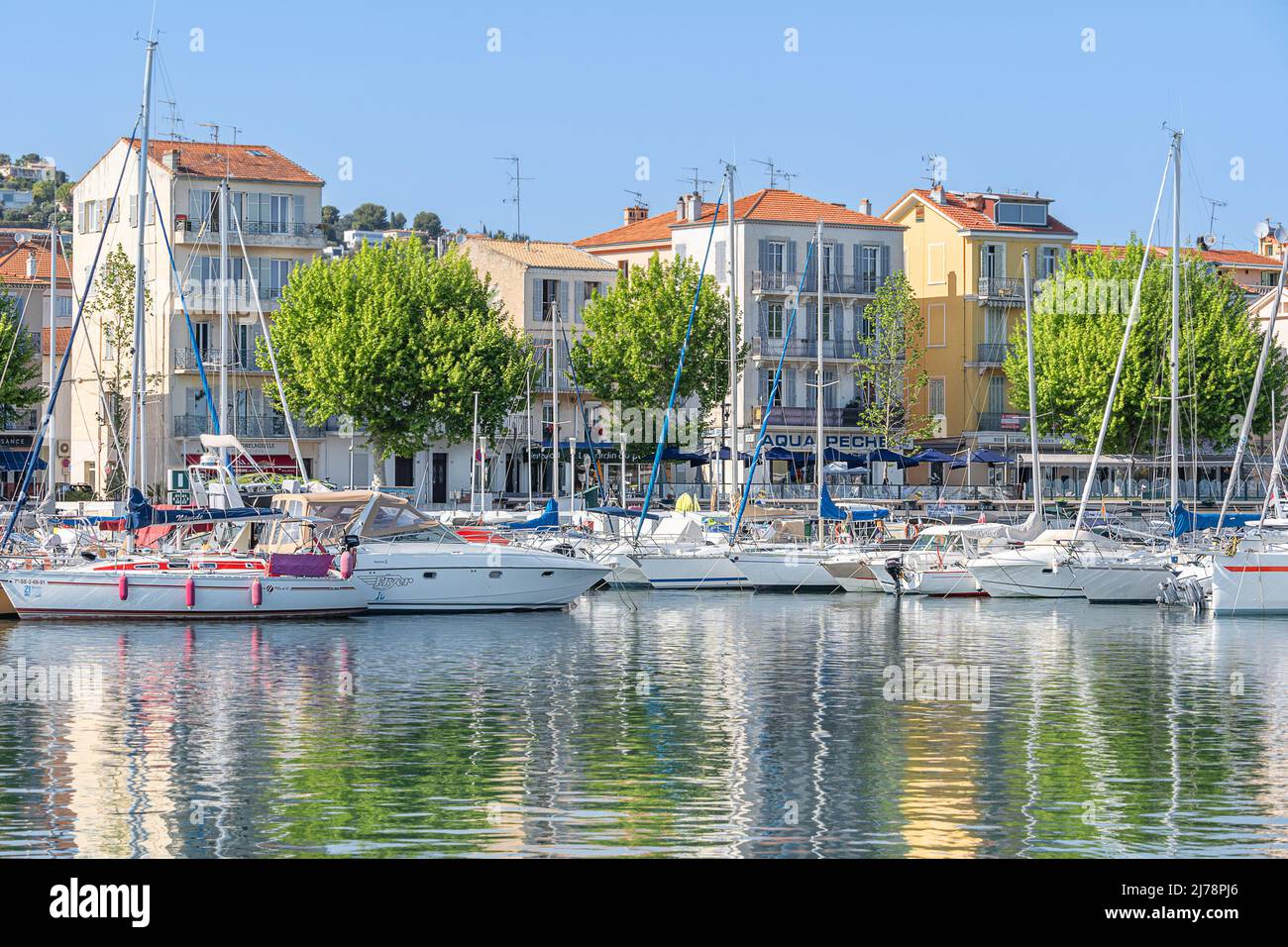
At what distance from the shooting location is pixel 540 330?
95000 millimetres

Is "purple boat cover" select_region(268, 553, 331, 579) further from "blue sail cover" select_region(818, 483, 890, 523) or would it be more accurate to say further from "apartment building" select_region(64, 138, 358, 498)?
"apartment building" select_region(64, 138, 358, 498)

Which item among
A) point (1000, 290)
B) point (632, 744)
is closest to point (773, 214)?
point (1000, 290)

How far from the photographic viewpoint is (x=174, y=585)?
41.3 m

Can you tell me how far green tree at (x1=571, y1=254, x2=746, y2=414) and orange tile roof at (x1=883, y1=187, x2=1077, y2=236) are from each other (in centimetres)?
1724

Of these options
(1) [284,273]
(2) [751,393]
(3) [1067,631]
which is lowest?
(3) [1067,631]

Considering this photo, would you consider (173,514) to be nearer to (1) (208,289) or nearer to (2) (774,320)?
(1) (208,289)

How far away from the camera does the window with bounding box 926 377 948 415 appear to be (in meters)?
98.1

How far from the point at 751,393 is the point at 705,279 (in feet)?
38.0

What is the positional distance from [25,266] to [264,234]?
2156 centimetres

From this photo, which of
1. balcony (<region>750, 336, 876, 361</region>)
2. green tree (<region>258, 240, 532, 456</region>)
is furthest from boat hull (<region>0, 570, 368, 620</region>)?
balcony (<region>750, 336, 876, 361</region>)

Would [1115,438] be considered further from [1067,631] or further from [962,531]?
[1067,631]

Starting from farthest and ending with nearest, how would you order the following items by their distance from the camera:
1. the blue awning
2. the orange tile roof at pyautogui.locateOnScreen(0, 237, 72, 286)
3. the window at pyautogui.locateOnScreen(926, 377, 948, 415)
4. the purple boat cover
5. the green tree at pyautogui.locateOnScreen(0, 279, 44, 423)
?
the orange tile roof at pyautogui.locateOnScreen(0, 237, 72, 286), the window at pyautogui.locateOnScreen(926, 377, 948, 415), the blue awning, the green tree at pyautogui.locateOnScreen(0, 279, 44, 423), the purple boat cover
